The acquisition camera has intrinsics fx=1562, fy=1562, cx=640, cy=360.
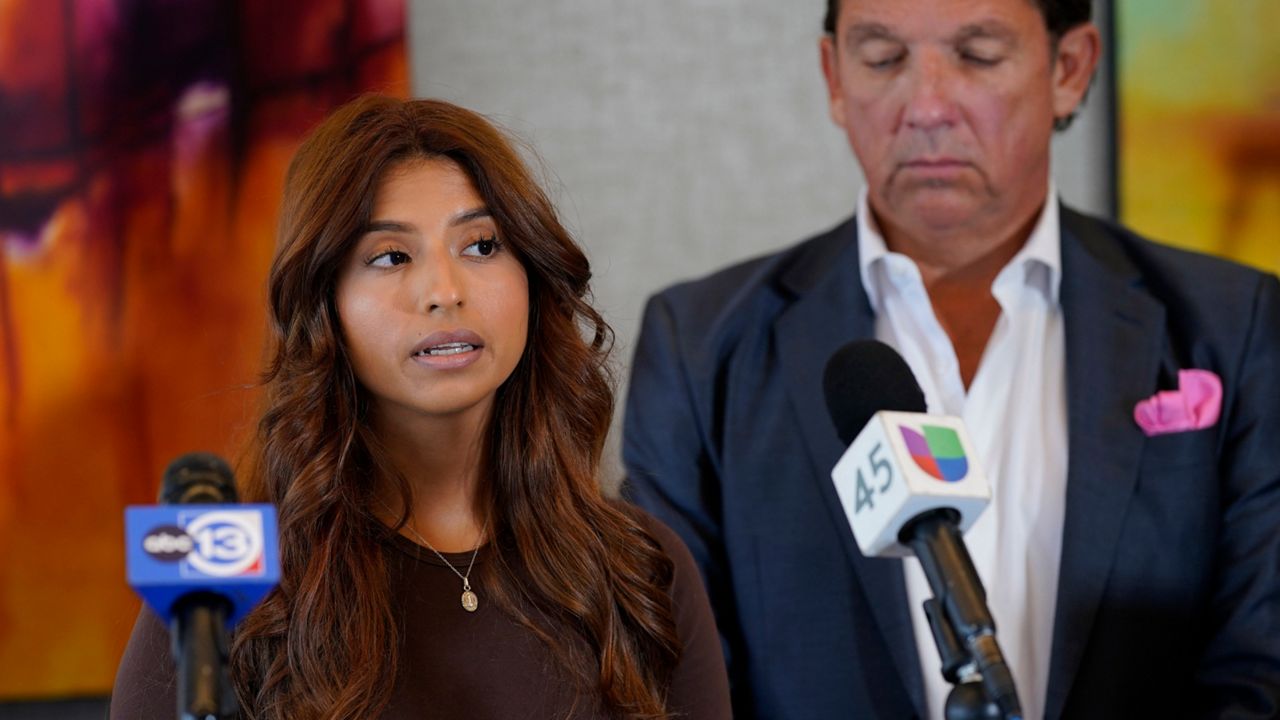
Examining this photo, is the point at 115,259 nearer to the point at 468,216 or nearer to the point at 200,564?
the point at 468,216

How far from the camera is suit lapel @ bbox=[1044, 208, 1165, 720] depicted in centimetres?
213

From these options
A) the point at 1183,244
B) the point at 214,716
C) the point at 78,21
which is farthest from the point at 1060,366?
the point at 78,21

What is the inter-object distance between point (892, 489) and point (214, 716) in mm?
547

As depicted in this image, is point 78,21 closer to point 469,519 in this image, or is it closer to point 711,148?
point 711,148

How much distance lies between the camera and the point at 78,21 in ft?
9.17

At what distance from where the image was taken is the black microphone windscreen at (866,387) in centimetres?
142

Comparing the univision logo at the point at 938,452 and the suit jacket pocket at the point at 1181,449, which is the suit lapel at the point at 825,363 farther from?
the univision logo at the point at 938,452

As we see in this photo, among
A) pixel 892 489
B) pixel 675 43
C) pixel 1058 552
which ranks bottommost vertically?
pixel 1058 552

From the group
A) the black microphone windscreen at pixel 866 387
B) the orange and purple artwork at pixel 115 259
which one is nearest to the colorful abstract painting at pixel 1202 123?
the orange and purple artwork at pixel 115 259

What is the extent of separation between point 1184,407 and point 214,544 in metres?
1.54

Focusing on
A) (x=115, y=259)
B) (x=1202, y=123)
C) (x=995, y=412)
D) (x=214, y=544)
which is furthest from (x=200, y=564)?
(x=1202, y=123)

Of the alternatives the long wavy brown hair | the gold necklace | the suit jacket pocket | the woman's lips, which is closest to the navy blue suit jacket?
the suit jacket pocket

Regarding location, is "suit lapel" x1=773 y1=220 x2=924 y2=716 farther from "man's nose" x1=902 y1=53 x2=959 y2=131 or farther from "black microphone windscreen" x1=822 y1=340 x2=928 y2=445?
"black microphone windscreen" x1=822 y1=340 x2=928 y2=445

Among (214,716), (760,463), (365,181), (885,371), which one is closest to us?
(214,716)
